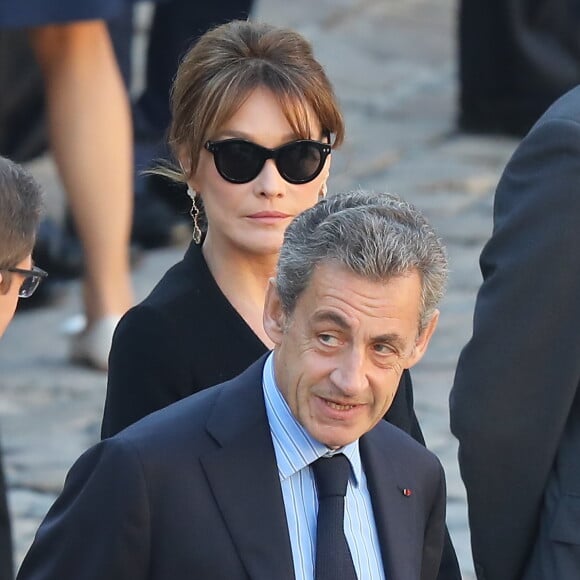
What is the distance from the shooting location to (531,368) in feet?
9.23

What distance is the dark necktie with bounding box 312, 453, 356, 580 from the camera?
7.35 feet

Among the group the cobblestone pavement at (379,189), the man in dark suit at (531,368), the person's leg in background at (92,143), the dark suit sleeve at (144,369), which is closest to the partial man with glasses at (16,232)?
the dark suit sleeve at (144,369)

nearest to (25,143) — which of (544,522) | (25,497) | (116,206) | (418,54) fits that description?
(116,206)

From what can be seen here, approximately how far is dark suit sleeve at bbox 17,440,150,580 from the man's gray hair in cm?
31

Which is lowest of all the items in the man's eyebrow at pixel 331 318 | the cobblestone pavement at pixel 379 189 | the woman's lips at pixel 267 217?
the cobblestone pavement at pixel 379 189

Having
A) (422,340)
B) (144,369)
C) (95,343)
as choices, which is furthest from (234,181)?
(95,343)

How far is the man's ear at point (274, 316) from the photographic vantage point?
91.6 inches

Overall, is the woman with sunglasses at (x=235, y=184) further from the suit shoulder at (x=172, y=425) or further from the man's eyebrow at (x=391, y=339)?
the man's eyebrow at (x=391, y=339)

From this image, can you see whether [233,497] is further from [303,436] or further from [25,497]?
[25,497]

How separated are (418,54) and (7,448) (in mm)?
5725

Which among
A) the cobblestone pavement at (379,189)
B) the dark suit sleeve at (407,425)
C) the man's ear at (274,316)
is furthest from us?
the cobblestone pavement at (379,189)

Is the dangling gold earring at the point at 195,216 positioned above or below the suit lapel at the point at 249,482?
above

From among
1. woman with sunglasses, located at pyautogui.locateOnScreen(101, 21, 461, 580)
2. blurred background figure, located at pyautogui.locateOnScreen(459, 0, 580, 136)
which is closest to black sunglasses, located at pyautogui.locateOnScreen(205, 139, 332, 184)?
woman with sunglasses, located at pyautogui.locateOnScreen(101, 21, 461, 580)

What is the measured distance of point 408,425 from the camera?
284 cm
